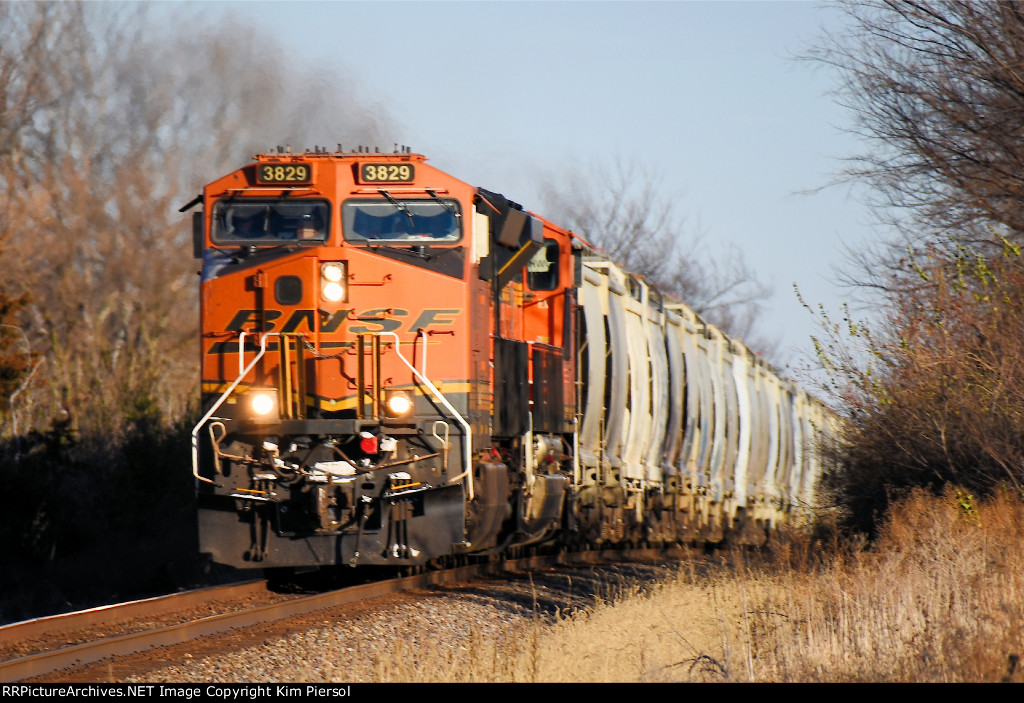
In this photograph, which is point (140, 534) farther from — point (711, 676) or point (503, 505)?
point (711, 676)

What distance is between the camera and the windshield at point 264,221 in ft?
33.9

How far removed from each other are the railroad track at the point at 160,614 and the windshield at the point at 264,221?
123 inches

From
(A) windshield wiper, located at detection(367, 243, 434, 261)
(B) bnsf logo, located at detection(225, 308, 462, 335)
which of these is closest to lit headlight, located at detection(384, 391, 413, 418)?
(B) bnsf logo, located at detection(225, 308, 462, 335)

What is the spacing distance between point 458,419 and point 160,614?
2984mm

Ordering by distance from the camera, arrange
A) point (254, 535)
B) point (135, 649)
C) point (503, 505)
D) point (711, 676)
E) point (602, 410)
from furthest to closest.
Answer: point (602, 410)
point (503, 505)
point (254, 535)
point (135, 649)
point (711, 676)

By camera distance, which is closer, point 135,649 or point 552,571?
point 135,649

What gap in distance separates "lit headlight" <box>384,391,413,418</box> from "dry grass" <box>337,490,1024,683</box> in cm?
202

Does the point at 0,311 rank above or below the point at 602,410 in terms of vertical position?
above

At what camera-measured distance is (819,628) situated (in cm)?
749

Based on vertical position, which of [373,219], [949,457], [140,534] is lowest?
[140,534]

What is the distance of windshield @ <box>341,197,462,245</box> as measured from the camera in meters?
10.3

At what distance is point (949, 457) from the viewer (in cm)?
1165

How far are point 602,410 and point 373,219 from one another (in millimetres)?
5147
